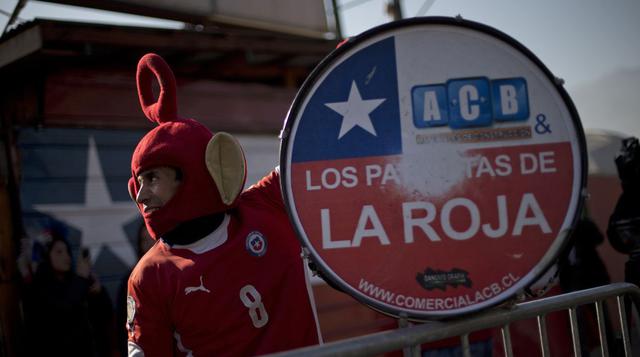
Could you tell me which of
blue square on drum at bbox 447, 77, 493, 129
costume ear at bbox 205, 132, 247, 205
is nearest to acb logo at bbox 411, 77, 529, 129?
blue square on drum at bbox 447, 77, 493, 129

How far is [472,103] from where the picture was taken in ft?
4.67

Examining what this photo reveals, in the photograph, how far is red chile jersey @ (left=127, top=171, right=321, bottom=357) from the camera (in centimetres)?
189

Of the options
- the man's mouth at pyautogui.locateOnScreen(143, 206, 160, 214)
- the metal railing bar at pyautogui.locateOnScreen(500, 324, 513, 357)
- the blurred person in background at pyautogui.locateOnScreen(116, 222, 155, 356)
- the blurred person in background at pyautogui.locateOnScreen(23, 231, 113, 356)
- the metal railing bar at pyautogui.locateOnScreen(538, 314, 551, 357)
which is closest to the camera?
the metal railing bar at pyautogui.locateOnScreen(500, 324, 513, 357)

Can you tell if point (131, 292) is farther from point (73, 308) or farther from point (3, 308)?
point (3, 308)

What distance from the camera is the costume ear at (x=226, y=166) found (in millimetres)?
2061

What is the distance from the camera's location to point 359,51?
1.46m

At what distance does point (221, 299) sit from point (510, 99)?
103cm

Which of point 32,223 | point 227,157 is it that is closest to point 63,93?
point 32,223

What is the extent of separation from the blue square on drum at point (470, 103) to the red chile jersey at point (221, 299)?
0.86m

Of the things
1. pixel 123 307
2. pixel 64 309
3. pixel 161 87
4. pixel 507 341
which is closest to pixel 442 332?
pixel 507 341

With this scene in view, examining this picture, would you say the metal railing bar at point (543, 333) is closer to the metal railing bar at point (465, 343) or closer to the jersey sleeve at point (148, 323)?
the metal railing bar at point (465, 343)

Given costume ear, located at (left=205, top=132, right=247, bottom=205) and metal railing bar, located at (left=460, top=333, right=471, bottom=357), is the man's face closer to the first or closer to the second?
costume ear, located at (left=205, top=132, right=247, bottom=205)

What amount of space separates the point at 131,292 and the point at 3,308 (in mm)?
3230

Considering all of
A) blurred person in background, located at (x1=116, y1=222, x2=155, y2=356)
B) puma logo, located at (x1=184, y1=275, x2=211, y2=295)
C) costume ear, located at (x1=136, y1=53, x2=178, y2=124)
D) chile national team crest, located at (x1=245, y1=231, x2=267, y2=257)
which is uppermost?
costume ear, located at (x1=136, y1=53, x2=178, y2=124)
